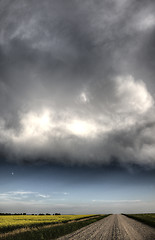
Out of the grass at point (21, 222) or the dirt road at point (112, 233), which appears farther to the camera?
the grass at point (21, 222)

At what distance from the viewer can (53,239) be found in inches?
634

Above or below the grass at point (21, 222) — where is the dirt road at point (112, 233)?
above

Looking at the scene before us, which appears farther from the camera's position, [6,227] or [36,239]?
[6,227]

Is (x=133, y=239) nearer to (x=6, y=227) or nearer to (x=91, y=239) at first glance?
(x=91, y=239)

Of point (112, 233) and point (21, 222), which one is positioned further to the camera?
point (21, 222)

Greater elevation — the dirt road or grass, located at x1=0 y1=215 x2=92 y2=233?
the dirt road

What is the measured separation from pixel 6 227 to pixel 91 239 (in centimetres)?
1734

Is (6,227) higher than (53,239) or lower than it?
lower

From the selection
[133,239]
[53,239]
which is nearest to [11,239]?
[53,239]

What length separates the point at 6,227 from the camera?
26703mm

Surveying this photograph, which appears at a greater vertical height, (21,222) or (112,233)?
(112,233)

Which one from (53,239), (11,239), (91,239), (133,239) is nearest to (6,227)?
(11,239)

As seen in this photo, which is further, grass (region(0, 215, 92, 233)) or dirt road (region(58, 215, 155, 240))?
grass (region(0, 215, 92, 233))

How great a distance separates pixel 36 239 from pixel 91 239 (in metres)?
5.39
